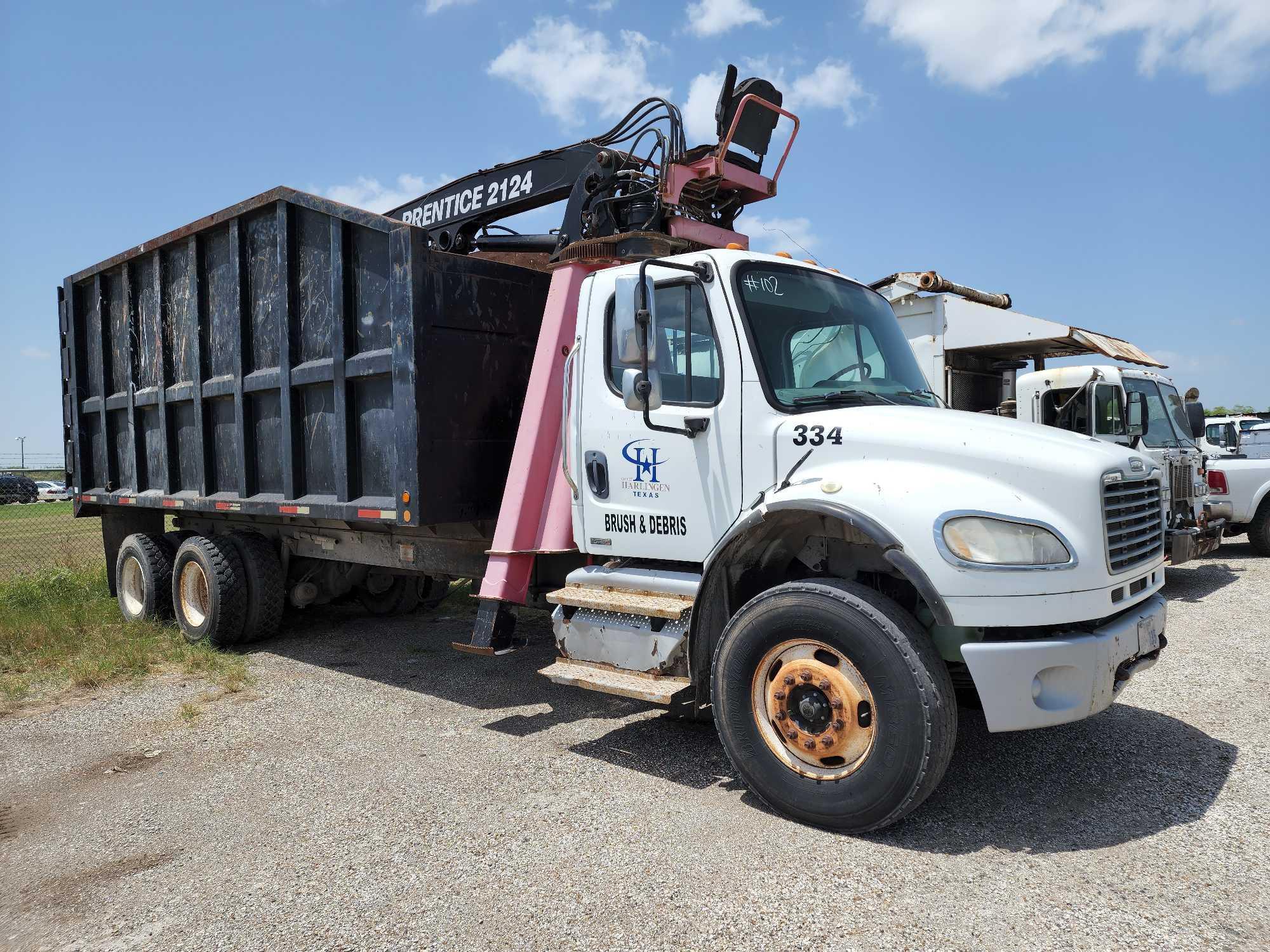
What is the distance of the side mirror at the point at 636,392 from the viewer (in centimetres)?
413

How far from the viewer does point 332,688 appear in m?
6.21

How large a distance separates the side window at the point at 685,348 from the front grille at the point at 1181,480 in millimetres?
7272

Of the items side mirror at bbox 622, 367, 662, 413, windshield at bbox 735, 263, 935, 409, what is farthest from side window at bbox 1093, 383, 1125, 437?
side mirror at bbox 622, 367, 662, 413

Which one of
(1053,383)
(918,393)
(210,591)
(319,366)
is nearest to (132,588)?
(210,591)

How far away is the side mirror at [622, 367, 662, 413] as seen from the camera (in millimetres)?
4133

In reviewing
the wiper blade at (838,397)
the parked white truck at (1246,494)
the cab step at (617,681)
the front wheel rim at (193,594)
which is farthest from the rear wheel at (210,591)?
the parked white truck at (1246,494)

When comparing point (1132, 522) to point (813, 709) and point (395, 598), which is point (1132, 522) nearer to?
point (813, 709)

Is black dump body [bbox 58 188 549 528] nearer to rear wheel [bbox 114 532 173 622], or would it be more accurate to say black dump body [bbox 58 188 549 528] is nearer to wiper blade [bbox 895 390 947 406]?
rear wheel [bbox 114 532 173 622]

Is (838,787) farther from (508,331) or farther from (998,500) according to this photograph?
(508,331)

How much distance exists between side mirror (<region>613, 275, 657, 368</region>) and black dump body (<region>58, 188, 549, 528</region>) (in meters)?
1.56

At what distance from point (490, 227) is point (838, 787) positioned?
19.0 feet

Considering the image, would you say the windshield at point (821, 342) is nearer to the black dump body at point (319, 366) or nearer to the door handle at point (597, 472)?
the door handle at point (597, 472)

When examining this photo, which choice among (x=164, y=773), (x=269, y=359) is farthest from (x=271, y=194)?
(x=164, y=773)

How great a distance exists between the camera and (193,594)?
25.1 feet
